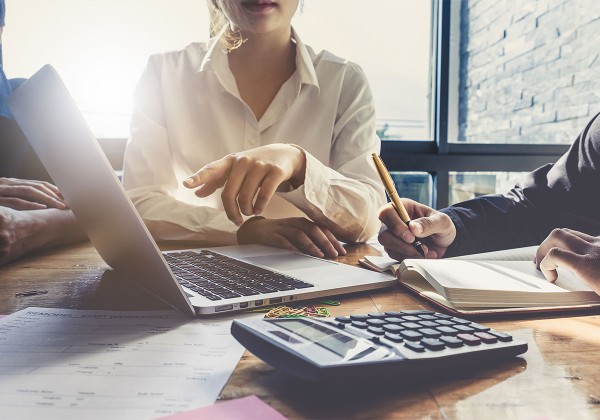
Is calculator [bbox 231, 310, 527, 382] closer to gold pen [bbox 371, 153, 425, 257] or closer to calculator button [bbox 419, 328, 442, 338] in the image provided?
calculator button [bbox 419, 328, 442, 338]

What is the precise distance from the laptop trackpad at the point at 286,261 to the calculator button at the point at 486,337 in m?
0.30

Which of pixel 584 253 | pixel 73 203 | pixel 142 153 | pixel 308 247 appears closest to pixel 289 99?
pixel 142 153

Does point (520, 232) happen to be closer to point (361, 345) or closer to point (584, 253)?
point (584, 253)

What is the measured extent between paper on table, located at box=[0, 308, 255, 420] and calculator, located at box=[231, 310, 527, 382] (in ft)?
0.13

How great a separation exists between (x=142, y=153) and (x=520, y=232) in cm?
87

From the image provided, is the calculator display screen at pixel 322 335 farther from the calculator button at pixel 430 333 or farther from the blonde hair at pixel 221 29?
the blonde hair at pixel 221 29

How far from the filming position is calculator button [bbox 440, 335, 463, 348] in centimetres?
30

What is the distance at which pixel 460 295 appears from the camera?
45cm

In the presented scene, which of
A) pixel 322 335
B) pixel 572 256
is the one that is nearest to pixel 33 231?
pixel 322 335

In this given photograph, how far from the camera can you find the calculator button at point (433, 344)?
30cm

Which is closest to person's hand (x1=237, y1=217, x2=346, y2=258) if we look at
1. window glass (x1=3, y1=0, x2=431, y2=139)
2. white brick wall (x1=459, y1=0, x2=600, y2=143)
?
window glass (x1=3, y1=0, x2=431, y2=139)

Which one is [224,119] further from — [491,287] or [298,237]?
[491,287]

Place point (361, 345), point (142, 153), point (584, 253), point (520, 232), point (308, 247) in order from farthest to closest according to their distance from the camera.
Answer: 1. point (142, 153)
2. point (520, 232)
3. point (308, 247)
4. point (584, 253)
5. point (361, 345)

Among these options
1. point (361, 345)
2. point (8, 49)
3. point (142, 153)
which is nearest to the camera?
point (361, 345)
